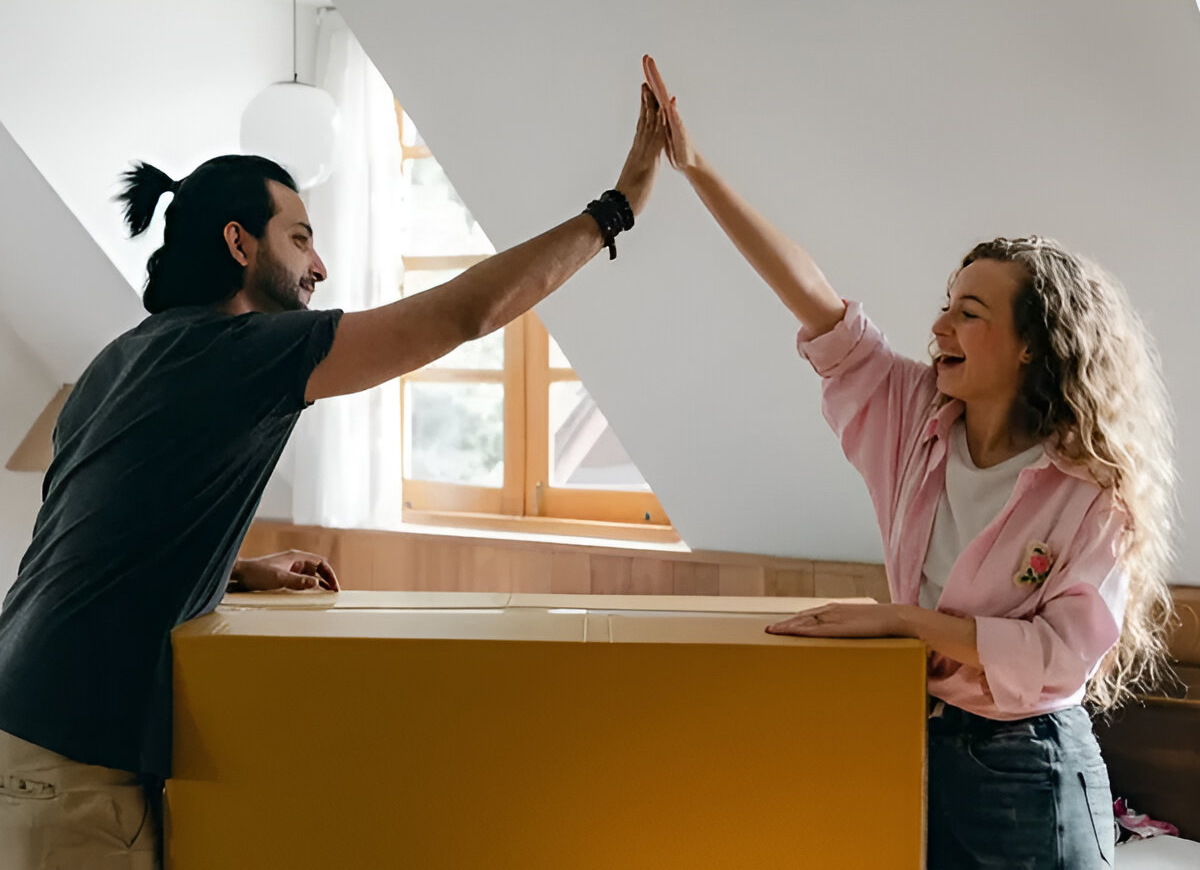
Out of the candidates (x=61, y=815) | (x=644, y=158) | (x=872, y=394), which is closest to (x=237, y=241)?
(x=644, y=158)

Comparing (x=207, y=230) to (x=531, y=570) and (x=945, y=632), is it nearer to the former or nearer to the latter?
(x=945, y=632)

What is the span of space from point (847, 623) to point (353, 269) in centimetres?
245

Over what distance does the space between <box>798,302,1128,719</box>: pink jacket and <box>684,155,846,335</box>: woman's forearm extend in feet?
0.62

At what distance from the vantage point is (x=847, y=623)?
1146 millimetres

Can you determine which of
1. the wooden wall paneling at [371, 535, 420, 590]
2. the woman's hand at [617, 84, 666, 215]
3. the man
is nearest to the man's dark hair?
the man

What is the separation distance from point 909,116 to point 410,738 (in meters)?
1.30

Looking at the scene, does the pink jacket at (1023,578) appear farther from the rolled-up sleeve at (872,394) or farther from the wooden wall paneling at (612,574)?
the wooden wall paneling at (612,574)

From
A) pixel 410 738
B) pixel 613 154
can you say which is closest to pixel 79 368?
pixel 613 154

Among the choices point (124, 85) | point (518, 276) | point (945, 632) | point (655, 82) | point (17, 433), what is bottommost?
point (945, 632)

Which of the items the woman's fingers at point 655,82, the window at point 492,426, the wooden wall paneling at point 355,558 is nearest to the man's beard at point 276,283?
the woman's fingers at point 655,82

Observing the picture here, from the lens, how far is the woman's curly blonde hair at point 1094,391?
1.25 m

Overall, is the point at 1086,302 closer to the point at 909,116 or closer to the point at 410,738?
the point at 909,116

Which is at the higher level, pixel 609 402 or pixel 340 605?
pixel 609 402

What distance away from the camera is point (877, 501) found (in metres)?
1.43
